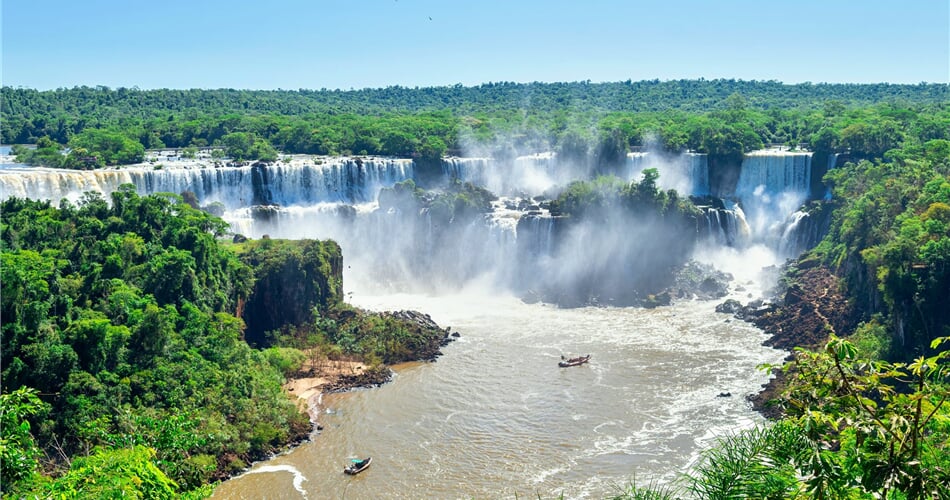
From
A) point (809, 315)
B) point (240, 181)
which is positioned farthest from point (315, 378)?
point (809, 315)

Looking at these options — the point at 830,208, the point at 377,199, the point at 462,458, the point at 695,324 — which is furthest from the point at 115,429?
the point at 830,208

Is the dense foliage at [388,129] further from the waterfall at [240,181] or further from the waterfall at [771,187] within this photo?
the waterfall at [240,181]

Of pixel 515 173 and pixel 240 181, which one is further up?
pixel 240 181

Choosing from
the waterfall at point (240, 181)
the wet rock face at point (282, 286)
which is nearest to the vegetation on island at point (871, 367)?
the wet rock face at point (282, 286)

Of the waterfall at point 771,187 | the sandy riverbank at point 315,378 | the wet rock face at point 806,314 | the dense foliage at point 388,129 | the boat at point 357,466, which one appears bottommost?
the boat at point 357,466

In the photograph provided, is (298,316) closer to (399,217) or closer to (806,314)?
(399,217)

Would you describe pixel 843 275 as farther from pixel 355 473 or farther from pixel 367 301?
pixel 355 473
